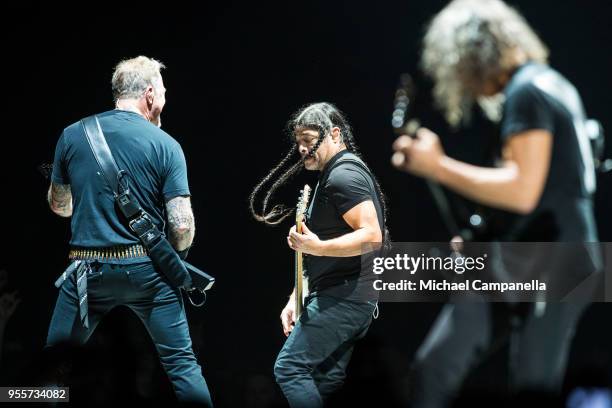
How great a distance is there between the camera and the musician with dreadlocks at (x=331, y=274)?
304 centimetres

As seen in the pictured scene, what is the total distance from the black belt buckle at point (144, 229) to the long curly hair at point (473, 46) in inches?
51.2

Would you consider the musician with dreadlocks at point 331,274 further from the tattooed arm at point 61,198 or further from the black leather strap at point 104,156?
the tattooed arm at point 61,198

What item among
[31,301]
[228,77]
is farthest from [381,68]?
[31,301]

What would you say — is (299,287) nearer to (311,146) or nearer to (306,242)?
(306,242)

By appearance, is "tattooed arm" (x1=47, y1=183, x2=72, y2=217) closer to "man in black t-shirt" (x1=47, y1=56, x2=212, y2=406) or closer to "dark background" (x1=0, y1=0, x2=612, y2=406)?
"man in black t-shirt" (x1=47, y1=56, x2=212, y2=406)

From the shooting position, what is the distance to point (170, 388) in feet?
13.0

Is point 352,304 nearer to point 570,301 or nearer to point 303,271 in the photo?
point 303,271

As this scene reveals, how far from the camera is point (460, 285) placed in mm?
2938

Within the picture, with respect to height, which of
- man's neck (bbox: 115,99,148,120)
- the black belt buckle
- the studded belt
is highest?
man's neck (bbox: 115,99,148,120)

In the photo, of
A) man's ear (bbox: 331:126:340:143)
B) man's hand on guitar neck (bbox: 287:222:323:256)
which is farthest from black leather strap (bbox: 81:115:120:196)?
man's ear (bbox: 331:126:340:143)

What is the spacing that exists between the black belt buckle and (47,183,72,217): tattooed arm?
1.36ft

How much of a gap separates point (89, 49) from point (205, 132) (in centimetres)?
77

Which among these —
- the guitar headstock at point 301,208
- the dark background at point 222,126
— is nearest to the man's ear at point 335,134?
→ the guitar headstock at point 301,208

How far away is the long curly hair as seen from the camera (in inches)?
85.9
